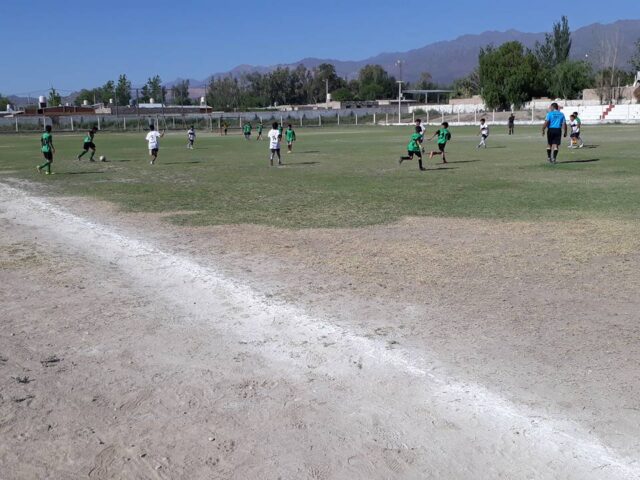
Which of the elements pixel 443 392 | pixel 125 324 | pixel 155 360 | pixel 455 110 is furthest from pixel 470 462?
pixel 455 110

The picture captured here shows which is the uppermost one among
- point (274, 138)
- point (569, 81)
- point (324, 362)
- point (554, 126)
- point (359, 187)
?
point (569, 81)

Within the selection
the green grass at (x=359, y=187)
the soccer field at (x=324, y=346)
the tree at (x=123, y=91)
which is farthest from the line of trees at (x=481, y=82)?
the soccer field at (x=324, y=346)

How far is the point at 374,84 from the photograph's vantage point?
172 metres

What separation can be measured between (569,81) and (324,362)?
4143 inches

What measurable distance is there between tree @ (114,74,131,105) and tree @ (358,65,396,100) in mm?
56318

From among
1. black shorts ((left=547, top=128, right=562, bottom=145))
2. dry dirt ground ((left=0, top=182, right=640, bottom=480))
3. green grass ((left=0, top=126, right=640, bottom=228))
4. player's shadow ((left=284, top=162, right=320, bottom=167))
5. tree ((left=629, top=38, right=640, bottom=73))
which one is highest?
tree ((left=629, top=38, right=640, bottom=73))

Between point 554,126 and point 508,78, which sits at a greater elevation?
point 508,78

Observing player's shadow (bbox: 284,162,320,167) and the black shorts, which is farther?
player's shadow (bbox: 284,162,320,167)

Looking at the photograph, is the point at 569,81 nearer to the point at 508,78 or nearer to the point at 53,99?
the point at 508,78

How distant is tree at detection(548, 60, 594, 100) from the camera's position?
100625 millimetres

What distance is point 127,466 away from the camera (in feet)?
12.7

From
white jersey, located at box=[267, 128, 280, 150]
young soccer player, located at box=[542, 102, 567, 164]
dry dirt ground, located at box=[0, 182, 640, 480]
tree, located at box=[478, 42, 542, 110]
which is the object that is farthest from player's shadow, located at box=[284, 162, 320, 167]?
tree, located at box=[478, 42, 542, 110]

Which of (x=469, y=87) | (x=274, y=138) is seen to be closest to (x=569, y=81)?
(x=469, y=87)

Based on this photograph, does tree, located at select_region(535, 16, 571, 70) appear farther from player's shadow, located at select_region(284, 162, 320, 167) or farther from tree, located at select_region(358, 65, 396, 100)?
player's shadow, located at select_region(284, 162, 320, 167)
